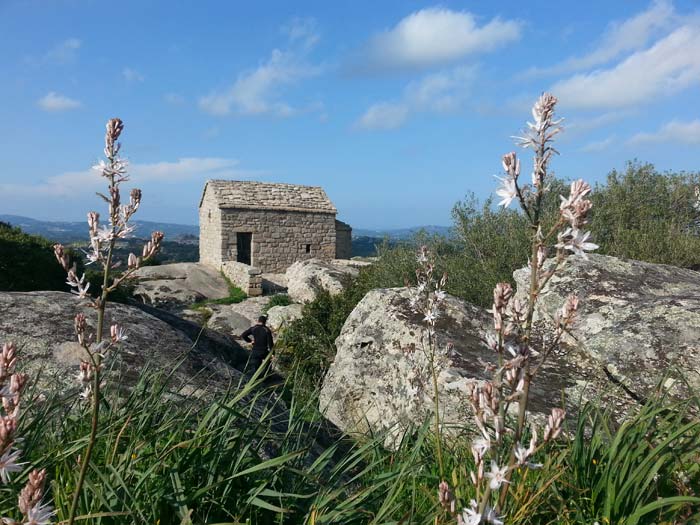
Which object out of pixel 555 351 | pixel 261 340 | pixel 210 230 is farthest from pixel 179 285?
pixel 555 351

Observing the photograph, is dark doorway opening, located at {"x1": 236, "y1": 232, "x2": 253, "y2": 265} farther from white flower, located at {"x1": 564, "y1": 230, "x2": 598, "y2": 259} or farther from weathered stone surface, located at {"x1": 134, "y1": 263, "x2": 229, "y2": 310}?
white flower, located at {"x1": 564, "y1": 230, "x2": 598, "y2": 259}

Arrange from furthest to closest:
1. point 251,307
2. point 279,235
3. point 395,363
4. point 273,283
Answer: point 279,235, point 273,283, point 251,307, point 395,363

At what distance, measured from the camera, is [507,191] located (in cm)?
180

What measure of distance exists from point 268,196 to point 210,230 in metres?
4.31

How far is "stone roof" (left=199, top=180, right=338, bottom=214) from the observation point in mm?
32125

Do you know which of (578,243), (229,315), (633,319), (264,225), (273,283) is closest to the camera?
(578,243)

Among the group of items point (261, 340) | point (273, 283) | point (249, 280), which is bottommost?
point (273, 283)

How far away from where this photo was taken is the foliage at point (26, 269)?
13223 mm

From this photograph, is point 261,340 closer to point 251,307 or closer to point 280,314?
point 280,314

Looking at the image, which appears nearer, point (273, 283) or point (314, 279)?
point (314, 279)

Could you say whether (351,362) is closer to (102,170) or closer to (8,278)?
(102,170)

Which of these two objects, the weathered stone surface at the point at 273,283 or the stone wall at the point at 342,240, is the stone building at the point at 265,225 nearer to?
the weathered stone surface at the point at 273,283

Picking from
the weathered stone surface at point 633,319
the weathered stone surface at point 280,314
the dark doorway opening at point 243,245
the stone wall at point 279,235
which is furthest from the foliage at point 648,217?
the dark doorway opening at point 243,245

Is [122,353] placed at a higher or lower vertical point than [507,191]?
lower
